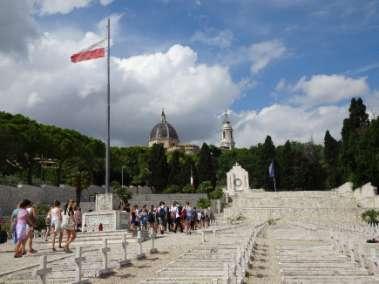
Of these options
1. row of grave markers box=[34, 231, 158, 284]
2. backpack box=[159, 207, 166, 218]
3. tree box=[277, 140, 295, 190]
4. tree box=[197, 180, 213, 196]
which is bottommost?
row of grave markers box=[34, 231, 158, 284]

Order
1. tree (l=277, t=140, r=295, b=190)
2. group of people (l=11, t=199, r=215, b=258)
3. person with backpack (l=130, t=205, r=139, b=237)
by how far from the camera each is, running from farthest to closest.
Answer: tree (l=277, t=140, r=295, b=190) < person with backpack (l=130, t=205, r=139, b=237) < group of people (l=11, t=199, r=215, b=258)

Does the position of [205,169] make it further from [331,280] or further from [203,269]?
[331,280]

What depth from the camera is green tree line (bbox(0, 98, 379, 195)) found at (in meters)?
54.0

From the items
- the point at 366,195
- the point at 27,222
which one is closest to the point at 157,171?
the point at 366,195

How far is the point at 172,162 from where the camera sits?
78.5m

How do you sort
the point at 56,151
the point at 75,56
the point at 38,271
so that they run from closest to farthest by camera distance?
the point at 38,271 < the point at 75,56 < the point at 56,151

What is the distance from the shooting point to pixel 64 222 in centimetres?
1498

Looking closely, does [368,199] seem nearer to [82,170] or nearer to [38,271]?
[82,170]

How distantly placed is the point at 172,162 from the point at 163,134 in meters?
52.3

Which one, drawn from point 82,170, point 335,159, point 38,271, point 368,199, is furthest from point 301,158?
point 38,271

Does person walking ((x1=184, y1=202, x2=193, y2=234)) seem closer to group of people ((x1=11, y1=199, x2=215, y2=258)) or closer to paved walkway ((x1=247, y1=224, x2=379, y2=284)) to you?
group of people ((x1=11, y1=199, x2=215, y2=258))

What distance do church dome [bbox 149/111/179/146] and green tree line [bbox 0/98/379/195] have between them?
1211 inches

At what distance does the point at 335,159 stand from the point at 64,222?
68.1 metres

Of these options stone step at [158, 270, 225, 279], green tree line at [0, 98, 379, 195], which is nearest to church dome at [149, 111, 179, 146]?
green tree line at [0, 98, 379, 195]
